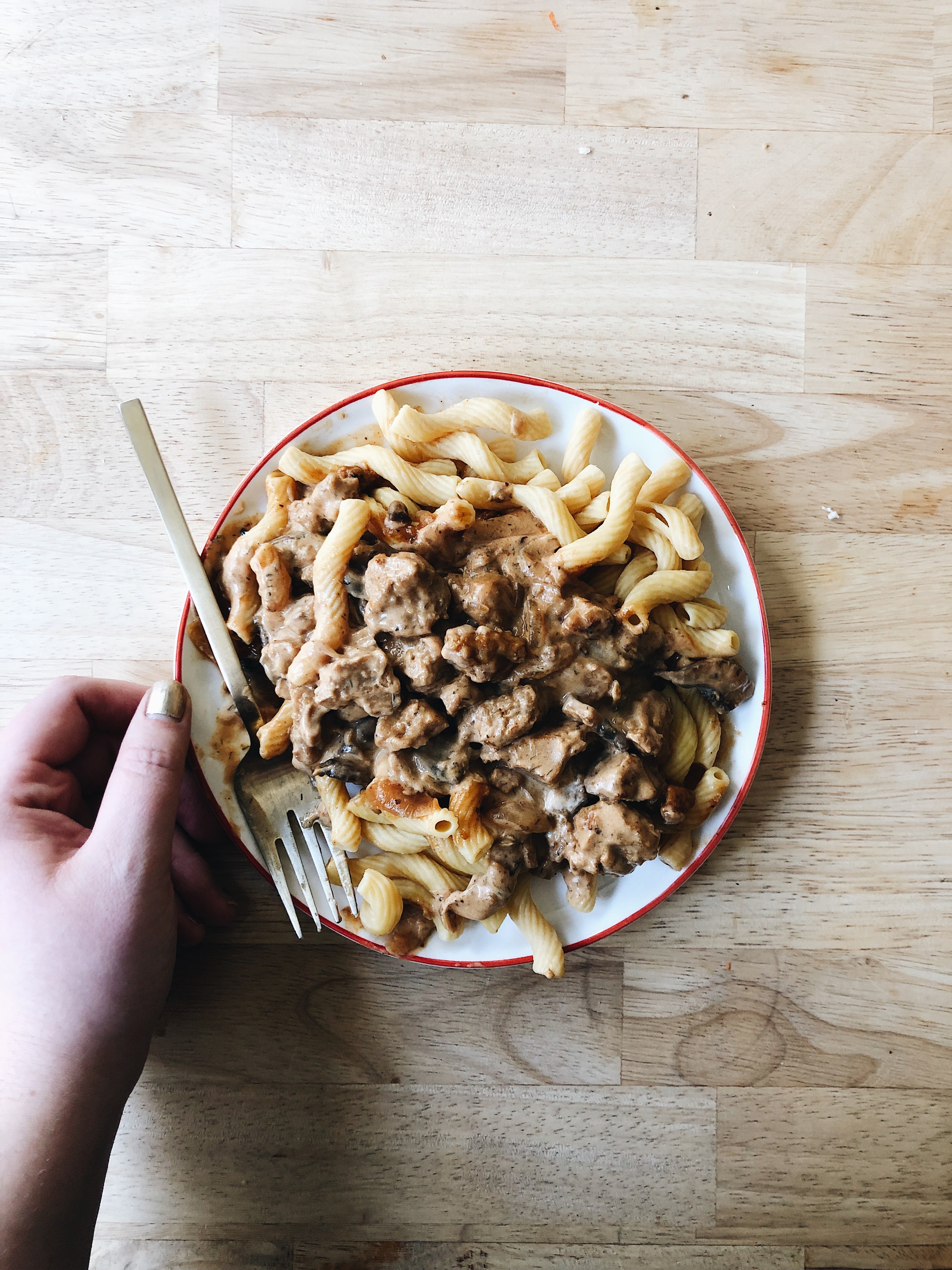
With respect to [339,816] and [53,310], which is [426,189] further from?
→ [339,816]

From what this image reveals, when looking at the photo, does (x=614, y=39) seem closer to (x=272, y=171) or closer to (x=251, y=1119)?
(x=272, y=171)

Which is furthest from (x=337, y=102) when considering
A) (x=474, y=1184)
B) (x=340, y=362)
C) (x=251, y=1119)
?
(x=474, y=1184)

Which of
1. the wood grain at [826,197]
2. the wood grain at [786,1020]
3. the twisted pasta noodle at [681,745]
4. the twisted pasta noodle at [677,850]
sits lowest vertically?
the wood grain at [786,1020]

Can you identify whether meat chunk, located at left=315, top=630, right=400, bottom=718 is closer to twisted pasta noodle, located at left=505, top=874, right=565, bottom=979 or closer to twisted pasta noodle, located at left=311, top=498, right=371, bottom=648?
twisted pasta noodle, located at left=311, top=498, right=371, bottom=648

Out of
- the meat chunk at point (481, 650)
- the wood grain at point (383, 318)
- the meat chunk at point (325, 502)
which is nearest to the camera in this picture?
the meat chunk at point (481, 650)

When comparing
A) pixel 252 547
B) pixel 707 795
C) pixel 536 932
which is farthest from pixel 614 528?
pixel 536 932

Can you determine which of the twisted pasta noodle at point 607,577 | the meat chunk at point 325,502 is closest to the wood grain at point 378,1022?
the twisted pasta noodle at point 607,577

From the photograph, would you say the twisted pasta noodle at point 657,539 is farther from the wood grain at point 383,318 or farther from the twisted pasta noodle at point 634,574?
the wood grain at point 383,318
